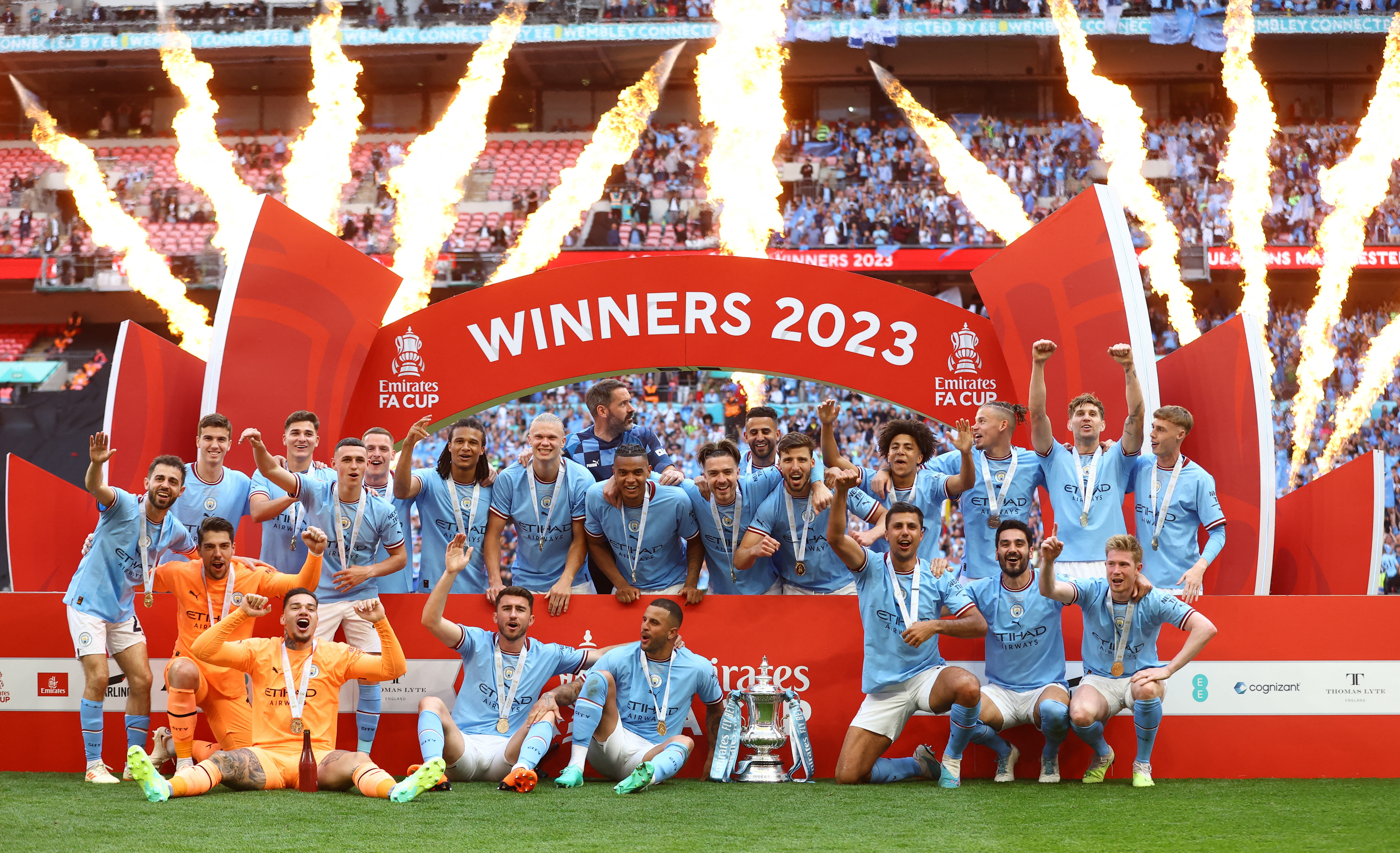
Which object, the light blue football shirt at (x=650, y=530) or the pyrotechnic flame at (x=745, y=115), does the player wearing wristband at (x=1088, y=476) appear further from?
the pyrotechnic flame at (x=745, y=115)

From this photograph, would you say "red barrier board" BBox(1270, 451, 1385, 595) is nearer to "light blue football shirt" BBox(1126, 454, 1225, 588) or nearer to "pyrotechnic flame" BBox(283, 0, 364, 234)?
"light blue football shirt" BBox(1126, 454, 1225, 588)

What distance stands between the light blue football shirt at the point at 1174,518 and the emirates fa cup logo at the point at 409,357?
4.99 m

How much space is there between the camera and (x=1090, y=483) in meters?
8.02

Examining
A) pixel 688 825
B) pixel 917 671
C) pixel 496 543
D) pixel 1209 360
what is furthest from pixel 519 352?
pixel 1209 360

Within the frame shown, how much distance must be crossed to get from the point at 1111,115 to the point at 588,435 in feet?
78.0

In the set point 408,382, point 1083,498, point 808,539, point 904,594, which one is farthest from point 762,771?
point 408,382

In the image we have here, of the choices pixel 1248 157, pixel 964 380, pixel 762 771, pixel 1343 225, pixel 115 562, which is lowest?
pixel 762 771

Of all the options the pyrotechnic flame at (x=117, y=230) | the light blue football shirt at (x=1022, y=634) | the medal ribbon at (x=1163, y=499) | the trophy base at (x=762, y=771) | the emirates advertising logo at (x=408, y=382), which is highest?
the pyrotechnic flame at (x=117, y=230)

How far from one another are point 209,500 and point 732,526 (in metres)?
3.35

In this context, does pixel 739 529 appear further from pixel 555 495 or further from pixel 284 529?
pixel 284 529

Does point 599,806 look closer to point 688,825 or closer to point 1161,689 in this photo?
point 688,825

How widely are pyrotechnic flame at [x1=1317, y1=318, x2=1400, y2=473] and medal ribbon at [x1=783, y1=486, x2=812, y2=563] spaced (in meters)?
18.3

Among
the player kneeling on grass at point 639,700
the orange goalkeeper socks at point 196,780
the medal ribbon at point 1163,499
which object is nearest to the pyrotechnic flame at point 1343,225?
the medal ribbon at point 1163,499

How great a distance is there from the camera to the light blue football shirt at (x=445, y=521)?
309 inches
